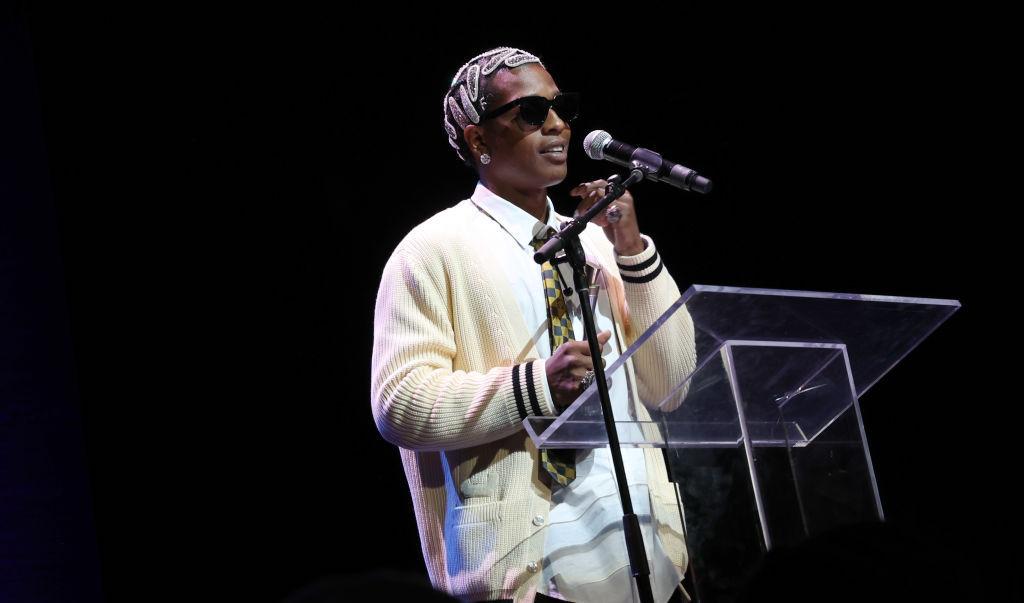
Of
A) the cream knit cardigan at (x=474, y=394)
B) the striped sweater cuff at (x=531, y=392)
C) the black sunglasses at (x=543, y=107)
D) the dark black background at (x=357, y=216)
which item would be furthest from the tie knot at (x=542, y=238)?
the dark black background at (x=357, y=216)

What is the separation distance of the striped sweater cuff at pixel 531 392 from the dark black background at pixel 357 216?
1.67 meters

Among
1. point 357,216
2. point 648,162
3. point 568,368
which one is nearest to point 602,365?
point 568,368

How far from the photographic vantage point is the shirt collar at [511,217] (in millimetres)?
2762

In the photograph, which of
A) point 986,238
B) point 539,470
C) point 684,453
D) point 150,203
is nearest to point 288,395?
point 150,203

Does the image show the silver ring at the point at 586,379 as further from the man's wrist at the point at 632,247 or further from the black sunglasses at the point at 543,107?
the black sunglasses at the point at 543,107

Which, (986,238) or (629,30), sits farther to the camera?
(629,30)

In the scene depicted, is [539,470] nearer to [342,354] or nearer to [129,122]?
[342,354]

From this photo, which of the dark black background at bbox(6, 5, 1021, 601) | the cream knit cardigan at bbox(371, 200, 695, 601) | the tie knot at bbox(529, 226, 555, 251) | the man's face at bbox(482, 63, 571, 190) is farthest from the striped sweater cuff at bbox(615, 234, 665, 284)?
the dark black background at bbox(6, 5, 1021, 601)

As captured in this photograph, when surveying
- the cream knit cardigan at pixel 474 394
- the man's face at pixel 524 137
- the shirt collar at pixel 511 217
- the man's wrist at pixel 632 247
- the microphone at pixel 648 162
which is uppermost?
the man's face at pixel 524 137

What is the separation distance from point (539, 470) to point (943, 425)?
6.93ft

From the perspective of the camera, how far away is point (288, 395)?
3.88 meters

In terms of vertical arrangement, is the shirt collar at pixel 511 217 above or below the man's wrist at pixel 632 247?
above

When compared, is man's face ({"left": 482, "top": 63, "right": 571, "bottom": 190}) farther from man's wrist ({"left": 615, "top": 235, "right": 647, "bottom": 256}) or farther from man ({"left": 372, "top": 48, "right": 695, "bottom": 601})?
man's wrist ({"left": 615, "top": 235, "right": 647, "bottom": 256})

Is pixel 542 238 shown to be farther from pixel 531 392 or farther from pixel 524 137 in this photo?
pixel 531 392
